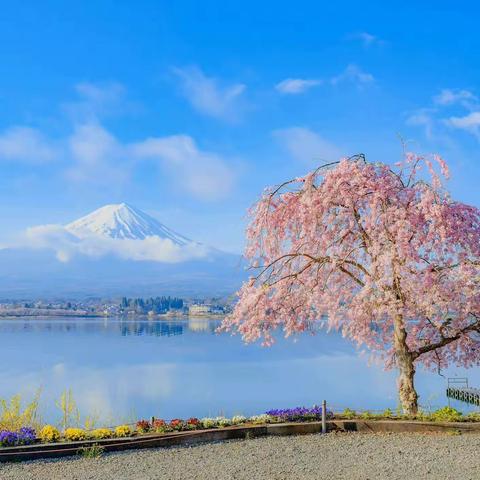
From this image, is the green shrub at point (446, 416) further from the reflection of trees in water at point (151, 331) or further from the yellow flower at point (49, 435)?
the reflection of trees in water at point (151, 331)

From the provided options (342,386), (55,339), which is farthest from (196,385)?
(55,339)

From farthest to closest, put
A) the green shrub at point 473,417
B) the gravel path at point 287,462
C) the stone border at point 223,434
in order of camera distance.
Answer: the green shrub at point 473,417, the stone border at point 223,434, the gravel path at point 287,462

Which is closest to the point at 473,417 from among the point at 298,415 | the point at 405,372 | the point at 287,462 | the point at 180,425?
the point at 405,372

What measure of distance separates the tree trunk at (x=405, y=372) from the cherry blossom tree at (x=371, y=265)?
0.03 metres

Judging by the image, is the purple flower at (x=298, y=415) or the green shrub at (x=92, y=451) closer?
the green shrub at (x=92, y=451)

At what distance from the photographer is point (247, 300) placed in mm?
17375

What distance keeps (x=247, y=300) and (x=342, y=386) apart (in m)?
38.2

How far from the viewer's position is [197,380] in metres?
59.4

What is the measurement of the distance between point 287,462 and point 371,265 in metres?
6.41

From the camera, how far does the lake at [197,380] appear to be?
44625 mm

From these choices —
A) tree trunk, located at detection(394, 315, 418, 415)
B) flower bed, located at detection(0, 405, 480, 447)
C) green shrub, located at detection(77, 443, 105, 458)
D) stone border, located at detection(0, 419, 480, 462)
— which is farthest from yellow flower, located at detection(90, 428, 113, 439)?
tree trunk, located at detection(394, 315, 418, 415)

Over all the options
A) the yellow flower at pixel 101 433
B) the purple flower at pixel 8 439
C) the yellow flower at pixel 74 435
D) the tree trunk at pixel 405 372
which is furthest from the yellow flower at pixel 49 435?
the tree trunk at pixel 405 372

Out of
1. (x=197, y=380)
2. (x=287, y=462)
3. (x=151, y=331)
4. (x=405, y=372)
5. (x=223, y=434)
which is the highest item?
(x=405, y=372)

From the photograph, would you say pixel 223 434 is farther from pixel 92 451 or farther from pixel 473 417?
pixel 473 417
